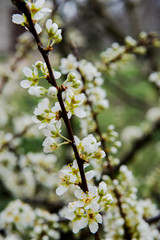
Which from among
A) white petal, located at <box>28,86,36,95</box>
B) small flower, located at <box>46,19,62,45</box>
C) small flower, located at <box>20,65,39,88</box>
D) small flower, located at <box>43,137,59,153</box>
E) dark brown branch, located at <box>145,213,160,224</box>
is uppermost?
small flower, located at <box>46,19,62,45</box>

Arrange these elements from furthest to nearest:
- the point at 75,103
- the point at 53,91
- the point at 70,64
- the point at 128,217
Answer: the point at 70,64 < the point at 128,217 < the point at 75,103 < the point at 53,91

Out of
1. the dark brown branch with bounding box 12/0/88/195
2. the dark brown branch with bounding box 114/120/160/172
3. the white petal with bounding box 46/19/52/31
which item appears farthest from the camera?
the dark brown branch with bounding box 114/120/160/172

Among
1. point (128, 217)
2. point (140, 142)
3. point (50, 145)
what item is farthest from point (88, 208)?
point (140, 142)

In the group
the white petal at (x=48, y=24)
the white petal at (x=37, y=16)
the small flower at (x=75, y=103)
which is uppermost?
the white petal at (x=37, y=16)

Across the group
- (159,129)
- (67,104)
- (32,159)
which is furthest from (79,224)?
(159,129)

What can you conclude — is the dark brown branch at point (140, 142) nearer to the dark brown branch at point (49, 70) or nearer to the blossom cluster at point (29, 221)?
the blossom cluster at point (29, 221)

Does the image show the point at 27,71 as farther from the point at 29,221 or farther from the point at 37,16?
the point at 29,221

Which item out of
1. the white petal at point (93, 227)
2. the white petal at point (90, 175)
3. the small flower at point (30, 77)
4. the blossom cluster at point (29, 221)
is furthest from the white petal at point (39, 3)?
the blossom cluster at point (29, 221)

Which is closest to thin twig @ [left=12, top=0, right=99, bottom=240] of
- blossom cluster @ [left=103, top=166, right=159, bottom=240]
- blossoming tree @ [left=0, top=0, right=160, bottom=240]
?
blossoming tree @ [left=0, top=0, right=160, bottom=240]

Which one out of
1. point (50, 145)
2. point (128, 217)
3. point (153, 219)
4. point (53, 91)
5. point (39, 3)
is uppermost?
point (39, 3)

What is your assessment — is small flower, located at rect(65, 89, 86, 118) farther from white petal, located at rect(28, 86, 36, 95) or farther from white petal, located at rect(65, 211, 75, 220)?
white petal, located at rect(65, 211, 75, 220)

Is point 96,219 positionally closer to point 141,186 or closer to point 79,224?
point 79,224
